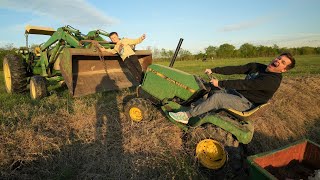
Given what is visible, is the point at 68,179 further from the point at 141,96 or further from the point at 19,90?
the point at 19,90

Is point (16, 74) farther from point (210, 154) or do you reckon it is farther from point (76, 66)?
point (210, 154)

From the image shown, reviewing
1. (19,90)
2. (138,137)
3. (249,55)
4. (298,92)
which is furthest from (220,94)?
(249,55)

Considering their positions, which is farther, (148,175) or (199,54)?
(199,54)

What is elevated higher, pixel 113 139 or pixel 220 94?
pixel 220 94

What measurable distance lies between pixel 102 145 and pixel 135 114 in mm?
1007

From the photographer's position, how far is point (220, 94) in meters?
4.07

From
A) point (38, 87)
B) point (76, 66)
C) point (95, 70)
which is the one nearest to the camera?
point (76, 66)

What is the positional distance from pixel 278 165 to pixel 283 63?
1.63 m

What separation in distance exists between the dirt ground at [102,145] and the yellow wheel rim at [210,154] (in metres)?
0.16

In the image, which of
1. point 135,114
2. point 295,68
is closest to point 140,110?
point 135,114

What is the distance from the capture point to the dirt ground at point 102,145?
383 centimetres

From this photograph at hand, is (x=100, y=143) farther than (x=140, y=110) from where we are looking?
No

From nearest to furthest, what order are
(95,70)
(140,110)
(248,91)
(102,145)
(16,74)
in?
(248,91), (102,145), (140,110), (95,70), (16,74)

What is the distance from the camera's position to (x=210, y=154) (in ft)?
13.1
